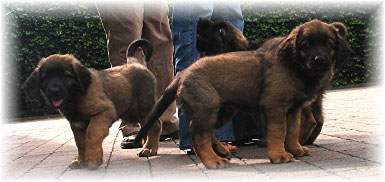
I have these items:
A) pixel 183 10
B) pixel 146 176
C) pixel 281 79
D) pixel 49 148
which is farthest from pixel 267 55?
pixel 49 148

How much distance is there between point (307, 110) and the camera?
5.26m

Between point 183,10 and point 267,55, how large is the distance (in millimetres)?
1222

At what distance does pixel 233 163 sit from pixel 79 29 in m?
9.27

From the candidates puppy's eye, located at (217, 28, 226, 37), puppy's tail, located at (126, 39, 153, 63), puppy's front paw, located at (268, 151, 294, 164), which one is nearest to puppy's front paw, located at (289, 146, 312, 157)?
puppy's front paw, located at (268, 151, 294, 164)

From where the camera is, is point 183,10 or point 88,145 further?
point 183,10

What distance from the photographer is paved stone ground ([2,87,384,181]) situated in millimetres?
3902

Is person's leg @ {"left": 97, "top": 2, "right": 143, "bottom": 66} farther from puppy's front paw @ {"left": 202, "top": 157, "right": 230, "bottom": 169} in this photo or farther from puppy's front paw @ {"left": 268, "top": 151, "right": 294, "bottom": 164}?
puppy's front paw @ {"left": 268, "top": 151, "right": 294, "bottom": 164}

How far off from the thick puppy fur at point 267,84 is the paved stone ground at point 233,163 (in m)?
0.28

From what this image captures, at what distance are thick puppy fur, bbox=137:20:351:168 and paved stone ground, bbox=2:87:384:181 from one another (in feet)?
→ 0.93

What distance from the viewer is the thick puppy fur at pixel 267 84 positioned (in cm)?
434

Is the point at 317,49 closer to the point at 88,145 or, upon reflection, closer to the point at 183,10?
the point at 183,10

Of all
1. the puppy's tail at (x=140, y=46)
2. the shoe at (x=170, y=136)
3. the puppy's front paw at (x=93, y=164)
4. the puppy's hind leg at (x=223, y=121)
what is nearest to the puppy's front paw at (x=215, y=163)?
the puppy's hind leg at (x=223, y=121)

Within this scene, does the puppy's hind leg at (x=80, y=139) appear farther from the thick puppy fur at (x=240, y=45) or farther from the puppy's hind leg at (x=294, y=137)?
the puppy's hind leg at (x=294, y=137)

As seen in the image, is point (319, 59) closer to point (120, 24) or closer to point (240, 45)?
point (240, 45)
